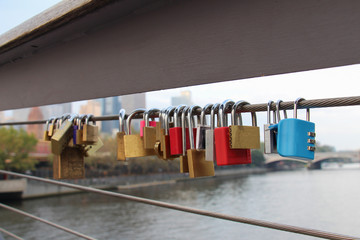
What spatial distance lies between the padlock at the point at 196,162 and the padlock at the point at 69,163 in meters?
0.32

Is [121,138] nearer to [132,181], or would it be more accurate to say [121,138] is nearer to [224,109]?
[224,109]

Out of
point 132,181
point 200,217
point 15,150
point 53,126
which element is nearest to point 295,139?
point 53,126

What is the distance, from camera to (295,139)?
0.42 m

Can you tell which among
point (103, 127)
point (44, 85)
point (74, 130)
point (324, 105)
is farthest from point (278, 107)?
point (103, 127)

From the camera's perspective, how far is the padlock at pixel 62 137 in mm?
693

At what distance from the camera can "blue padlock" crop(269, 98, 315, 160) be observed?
Answer: 1.36 feet

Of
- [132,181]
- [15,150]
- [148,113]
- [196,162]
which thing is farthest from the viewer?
[132,181]

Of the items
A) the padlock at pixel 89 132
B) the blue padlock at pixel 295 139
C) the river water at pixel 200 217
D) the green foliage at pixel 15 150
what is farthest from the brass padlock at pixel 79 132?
the green foliage at pixel 15 150

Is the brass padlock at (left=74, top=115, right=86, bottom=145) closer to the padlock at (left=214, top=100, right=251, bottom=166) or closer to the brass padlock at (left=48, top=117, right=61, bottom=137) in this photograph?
the brass padlock at (left=48, top=117, right=61, bottom=137)

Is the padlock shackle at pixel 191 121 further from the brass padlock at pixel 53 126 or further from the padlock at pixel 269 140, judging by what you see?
the brass padlock at pixel 53 126

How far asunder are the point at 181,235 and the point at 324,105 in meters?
12.5

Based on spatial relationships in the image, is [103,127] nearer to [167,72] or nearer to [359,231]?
[359,231]

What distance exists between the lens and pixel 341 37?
39 cm

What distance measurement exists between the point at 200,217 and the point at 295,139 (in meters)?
14.7
